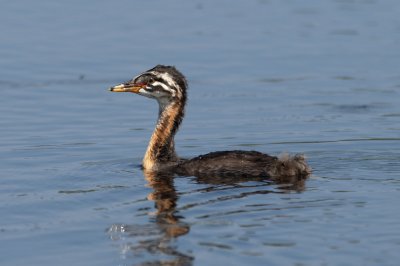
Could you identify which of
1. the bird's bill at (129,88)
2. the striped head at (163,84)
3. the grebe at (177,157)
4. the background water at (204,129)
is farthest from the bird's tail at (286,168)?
the bird's bill at (129,88)

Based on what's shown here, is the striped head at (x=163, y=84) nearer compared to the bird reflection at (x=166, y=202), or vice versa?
the bird reflection at (x=166, y=202)

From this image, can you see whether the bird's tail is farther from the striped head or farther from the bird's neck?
the striped head

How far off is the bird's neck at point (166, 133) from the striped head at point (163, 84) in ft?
0.42

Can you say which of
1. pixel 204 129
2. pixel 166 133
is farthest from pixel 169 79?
pixel 204 129

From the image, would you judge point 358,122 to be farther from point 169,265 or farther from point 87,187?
point 169,265

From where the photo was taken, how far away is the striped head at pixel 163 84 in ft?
60.5

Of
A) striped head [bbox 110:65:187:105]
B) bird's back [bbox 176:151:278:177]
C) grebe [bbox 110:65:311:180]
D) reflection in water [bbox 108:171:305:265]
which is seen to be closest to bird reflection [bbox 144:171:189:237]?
reflection in water [bbox 108:171:305:265]

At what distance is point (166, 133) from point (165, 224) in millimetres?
4517

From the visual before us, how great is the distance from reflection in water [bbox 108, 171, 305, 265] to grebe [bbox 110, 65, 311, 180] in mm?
142

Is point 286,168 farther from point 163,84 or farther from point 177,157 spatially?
point 163,84

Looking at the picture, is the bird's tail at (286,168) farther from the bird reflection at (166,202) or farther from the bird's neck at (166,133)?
the bird's neck at (166,133)

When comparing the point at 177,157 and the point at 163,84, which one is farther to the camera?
the point at 163,84

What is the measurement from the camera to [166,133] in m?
18.7

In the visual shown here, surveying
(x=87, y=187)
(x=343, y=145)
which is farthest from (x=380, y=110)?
(x=87, y=187)
